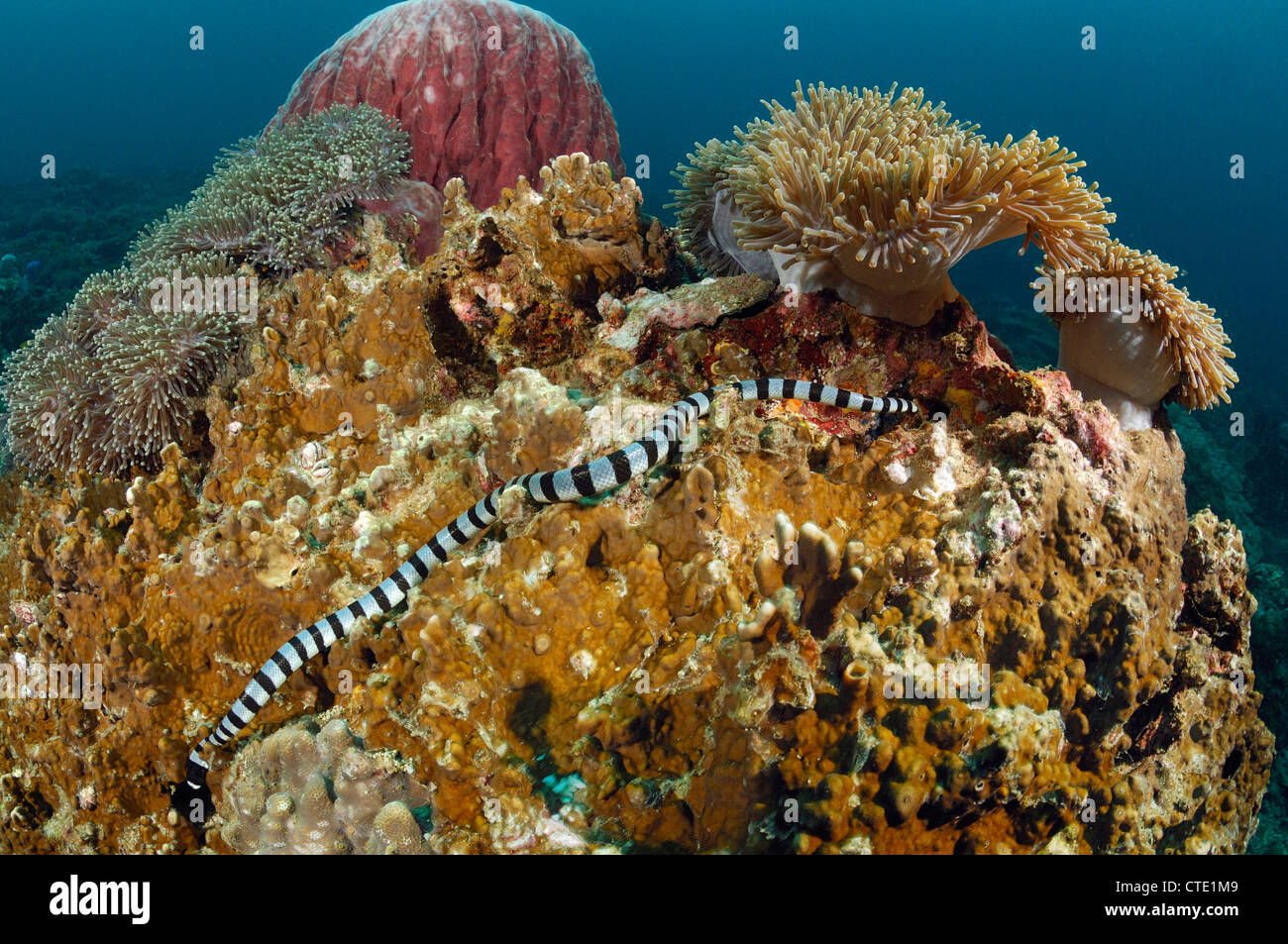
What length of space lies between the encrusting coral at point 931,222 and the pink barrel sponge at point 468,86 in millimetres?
3327

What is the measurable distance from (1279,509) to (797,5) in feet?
426

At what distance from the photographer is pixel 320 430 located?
362 centimetres

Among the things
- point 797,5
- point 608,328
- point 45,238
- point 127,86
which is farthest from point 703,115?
point 608,328

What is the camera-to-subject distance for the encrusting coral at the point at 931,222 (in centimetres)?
285

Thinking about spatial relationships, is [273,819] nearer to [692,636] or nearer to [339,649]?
[339,649]

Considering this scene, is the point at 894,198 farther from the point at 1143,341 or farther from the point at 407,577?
the point at 407,577

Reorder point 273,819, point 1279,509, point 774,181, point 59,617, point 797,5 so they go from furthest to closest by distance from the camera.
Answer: point 797,5
point 1279,509
point 59,617
point 774,181
point 273,819

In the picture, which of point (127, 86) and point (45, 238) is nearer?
point (45, 238)

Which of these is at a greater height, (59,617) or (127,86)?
(127,86)
